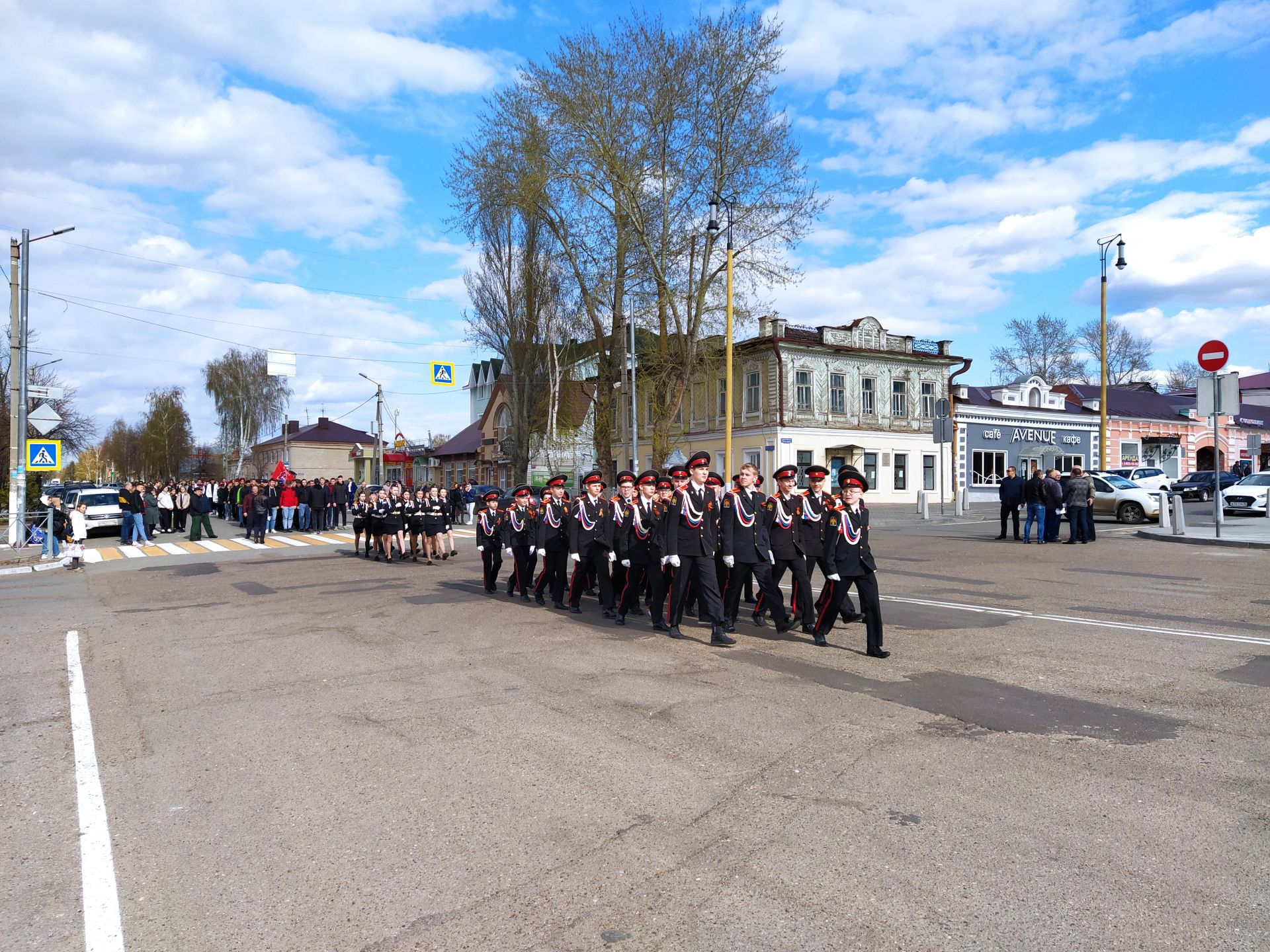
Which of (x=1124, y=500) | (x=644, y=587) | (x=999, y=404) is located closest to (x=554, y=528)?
(x=644, y=587)

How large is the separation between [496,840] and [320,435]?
313ft

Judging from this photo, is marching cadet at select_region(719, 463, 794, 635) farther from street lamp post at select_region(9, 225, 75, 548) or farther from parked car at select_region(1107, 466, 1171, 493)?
parked car at select_region(1107, 466, 1171, 493)

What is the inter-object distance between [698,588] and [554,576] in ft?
10.9

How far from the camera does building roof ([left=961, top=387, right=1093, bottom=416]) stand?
159ft

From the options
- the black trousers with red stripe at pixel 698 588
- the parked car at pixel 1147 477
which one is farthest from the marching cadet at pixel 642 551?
the parked car at pixel 1147 477

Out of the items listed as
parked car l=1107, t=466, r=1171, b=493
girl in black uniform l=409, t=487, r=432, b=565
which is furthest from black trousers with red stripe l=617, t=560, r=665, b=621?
parked car l=1107, t=466, r=1171, b=493

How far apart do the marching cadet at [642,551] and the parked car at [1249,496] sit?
24672 millimetres

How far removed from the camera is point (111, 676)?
795cm

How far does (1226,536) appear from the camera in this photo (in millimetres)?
20266

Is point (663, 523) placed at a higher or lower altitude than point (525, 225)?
lower

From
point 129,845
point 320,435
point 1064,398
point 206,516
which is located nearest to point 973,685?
point 129,845

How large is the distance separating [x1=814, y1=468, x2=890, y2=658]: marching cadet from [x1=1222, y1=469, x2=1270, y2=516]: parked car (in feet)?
81.2

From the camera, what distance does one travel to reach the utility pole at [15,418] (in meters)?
23.0

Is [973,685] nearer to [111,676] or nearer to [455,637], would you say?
[455,637]
